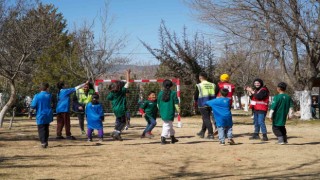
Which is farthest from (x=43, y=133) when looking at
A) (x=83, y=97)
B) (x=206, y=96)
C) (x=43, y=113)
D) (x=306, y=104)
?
(x=306, y=104)

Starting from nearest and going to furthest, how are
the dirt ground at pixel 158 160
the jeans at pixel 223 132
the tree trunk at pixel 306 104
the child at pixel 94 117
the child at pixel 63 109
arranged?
the dirt ground at pixel 158 160, the jeans at pixel 223 132, the child at pixel 94 117, the child at pixel 63 109, the tree trunk at pixel 306 104

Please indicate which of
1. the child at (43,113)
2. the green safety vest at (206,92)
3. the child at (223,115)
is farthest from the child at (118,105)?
the child at (223,115)

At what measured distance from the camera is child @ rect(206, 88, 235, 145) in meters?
10.4

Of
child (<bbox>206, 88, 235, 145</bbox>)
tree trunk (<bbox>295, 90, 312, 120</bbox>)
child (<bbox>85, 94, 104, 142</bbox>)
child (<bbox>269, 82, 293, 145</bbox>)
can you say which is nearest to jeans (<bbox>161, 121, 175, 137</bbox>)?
child (<bbox>206, 88, 235, 145</bbox>)

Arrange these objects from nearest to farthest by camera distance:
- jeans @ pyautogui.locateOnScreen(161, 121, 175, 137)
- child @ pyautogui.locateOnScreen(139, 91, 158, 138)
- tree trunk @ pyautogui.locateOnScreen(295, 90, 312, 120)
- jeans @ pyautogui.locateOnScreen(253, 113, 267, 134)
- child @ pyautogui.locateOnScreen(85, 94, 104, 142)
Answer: jeans @ pyautogui.locateOnScreen(161, 121, 175, 137)
child @ pyautogui.locateOnScreen(85, 94, 104, 142)
jeans @ pyautogui.locateOnScreen(253, 113, 267, 134)
child @ pyautogui.locateOnScreen(139, 91, 158, 138)
tree trunk @ pyautogui.locateOnScreen(295, 90, 312, 120)

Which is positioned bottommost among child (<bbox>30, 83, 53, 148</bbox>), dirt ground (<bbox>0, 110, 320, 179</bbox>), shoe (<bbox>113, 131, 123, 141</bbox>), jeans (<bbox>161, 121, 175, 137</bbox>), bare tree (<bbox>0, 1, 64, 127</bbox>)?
dirt ground (<bbox>0, 110, 320, 179</bbox>)

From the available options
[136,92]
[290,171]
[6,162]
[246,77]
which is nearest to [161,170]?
[290,171]

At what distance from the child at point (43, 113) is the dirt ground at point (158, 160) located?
13.4 inches

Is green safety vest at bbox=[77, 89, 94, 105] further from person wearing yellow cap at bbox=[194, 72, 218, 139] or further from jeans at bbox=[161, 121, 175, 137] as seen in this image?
person wearing yellow cap at bbox=[194, 72, 218, 139]

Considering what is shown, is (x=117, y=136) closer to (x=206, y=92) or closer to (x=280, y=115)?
(x=206, y=92)

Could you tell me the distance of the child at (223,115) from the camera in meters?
10.4

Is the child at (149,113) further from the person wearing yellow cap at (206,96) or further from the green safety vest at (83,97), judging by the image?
the green safety vest at (83,97)

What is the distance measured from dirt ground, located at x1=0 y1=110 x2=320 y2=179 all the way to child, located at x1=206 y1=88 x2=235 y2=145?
300 millimetres

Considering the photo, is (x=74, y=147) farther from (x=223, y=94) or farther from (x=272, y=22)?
(x=272, y=22)
